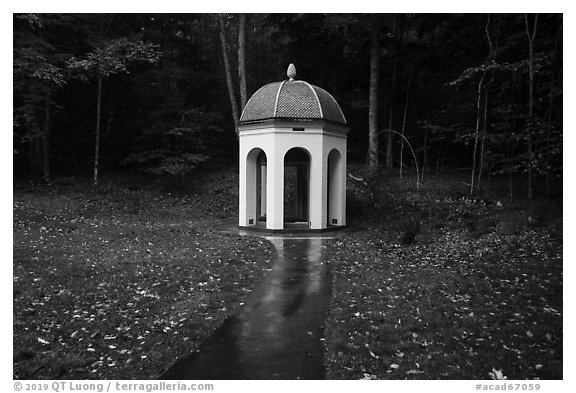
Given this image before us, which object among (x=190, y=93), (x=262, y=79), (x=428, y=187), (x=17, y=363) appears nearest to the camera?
(x=17, y=363)

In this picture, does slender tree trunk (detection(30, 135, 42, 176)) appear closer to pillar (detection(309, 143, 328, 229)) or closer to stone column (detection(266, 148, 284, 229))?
stone column (detection(266, 148, 284, 229))

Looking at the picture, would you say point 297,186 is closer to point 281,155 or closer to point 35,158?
point 281,155

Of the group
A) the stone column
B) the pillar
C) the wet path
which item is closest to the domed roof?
the pillar

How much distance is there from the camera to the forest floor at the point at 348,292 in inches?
192

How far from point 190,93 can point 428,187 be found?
16.4 m

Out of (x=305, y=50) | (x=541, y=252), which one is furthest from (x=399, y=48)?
(x=541, y=252)

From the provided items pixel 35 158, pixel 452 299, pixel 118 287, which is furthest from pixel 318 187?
pixel 35 158

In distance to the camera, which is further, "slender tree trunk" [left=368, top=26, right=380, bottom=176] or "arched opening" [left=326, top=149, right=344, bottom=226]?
"slender tree trunk" [left=368, top=26, right=380, bottom=176]

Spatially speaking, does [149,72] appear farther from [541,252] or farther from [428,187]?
[541,252]

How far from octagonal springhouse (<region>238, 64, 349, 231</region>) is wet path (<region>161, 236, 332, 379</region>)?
6.08 metres

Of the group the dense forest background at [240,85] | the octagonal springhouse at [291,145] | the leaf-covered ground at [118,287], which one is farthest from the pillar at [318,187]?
the dense forest background at [240,85]

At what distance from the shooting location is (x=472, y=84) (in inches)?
781

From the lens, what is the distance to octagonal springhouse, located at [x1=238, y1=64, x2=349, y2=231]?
14.1m

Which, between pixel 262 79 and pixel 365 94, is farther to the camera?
pixel 262 79
